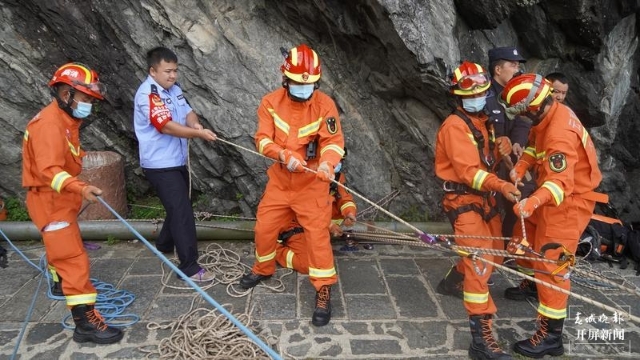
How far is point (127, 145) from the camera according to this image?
23.0 ft

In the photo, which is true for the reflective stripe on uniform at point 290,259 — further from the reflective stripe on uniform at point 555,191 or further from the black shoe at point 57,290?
the reflective stripe on uniform at point 555,191

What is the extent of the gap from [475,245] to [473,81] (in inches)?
53.8

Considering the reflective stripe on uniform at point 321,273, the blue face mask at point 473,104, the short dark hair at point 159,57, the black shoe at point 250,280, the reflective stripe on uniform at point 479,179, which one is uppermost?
the short dark hair at point 159,57

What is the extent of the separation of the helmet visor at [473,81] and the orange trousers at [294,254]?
2278 mm

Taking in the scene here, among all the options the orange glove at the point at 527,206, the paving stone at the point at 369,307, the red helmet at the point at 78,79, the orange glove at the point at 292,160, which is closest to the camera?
A: the orange glove at the point at 527,206

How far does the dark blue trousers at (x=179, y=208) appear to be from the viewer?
477 centimetres

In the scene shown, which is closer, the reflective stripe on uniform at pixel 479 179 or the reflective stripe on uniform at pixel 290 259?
the reflective stripe on uniform at pixel 479 179

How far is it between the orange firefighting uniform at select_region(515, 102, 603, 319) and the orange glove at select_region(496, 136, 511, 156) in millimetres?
390

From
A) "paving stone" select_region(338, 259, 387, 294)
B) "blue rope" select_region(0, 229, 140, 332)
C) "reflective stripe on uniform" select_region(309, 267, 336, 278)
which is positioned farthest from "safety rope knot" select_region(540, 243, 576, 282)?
"blue rope" select_region(0, 229, 140, 332)

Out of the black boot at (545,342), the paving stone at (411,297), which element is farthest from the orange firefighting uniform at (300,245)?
the black boot at (545,342)

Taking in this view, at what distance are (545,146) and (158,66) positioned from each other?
3527 mm

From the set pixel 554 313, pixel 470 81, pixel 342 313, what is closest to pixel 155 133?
pixel 342 313

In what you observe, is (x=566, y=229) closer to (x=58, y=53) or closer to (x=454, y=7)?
(x=454, y=7)

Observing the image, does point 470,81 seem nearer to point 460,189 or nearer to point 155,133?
point 460,189
